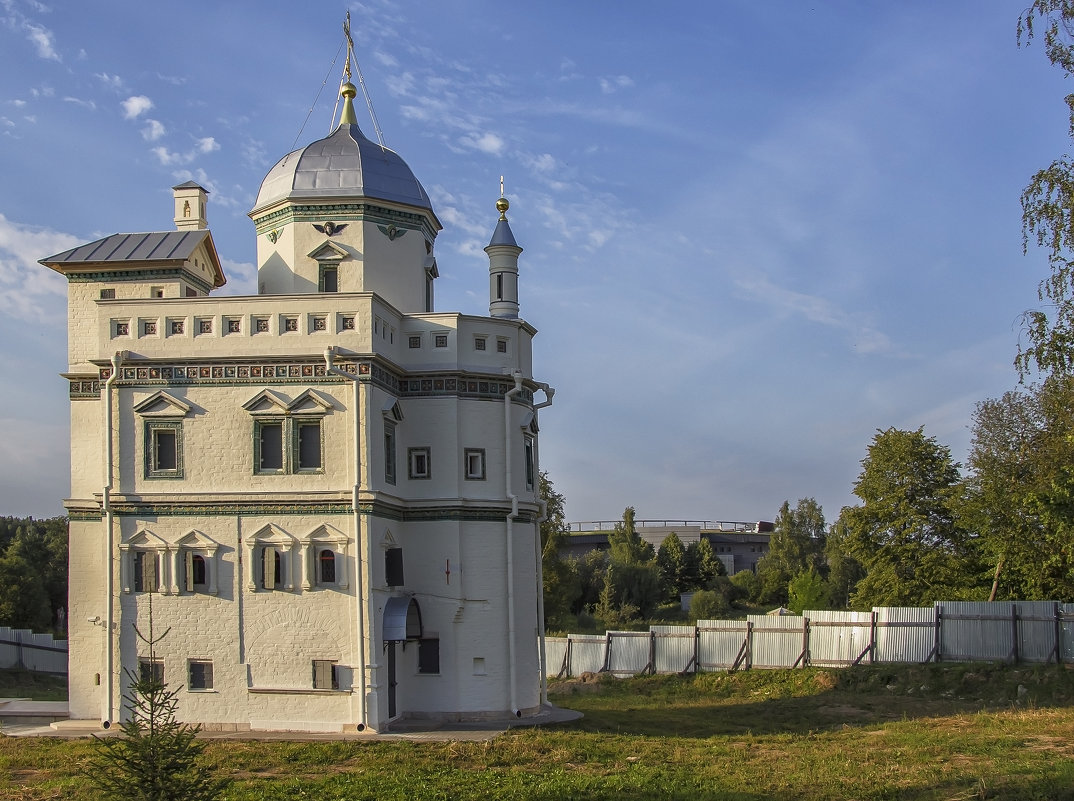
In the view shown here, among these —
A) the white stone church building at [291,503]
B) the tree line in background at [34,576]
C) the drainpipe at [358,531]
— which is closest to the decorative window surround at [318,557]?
the white stone church building at [291,503]

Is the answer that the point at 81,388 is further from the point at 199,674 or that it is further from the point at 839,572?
the point at 839,572

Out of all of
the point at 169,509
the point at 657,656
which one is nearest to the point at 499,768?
the point at 169,509

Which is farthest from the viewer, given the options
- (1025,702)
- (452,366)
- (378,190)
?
(1025,702)

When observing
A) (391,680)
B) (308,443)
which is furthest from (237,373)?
(391,680)

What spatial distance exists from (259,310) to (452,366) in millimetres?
4401

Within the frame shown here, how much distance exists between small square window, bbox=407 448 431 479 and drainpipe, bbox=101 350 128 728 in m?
6.22

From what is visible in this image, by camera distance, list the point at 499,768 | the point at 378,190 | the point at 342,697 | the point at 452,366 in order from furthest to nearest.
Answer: the point at 378,190 < the point at 452,366 < the point at 342,697 < the point at 499,768

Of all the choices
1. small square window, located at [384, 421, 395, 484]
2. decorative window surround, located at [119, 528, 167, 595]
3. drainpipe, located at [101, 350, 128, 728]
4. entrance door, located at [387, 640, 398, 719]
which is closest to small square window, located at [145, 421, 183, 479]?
drainpipe, located at [101, 350, 128, 728]

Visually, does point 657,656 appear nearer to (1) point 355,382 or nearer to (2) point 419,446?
(2) point 419,446

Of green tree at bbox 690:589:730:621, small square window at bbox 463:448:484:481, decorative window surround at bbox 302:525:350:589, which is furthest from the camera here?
green tree at bbox 690:589:730:621

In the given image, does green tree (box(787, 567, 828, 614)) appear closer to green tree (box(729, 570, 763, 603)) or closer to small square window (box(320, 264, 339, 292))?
green tree (box(729, 570, 763, 603))

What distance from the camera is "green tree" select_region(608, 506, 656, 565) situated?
7856 centimetres

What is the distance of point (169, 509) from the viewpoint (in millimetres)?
24547

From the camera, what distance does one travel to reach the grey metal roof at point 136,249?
2673 centimetres
